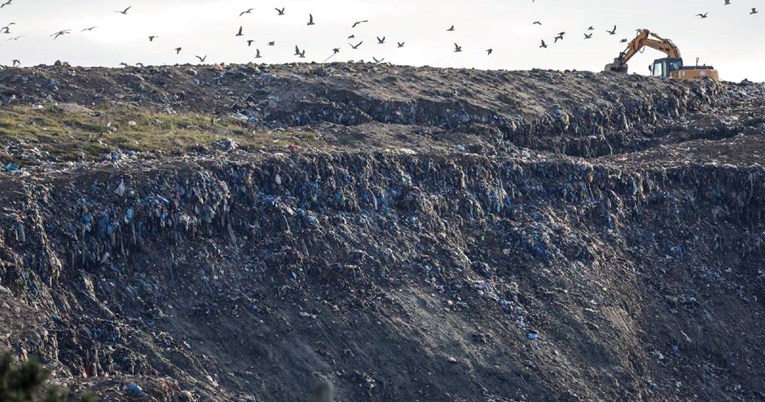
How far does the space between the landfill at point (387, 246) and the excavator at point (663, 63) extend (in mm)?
6269

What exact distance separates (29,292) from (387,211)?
825 cm

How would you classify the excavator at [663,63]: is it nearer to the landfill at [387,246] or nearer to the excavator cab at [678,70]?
the excavator cab at [678,70]

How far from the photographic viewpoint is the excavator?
139 feet

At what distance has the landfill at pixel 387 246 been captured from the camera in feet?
74.4

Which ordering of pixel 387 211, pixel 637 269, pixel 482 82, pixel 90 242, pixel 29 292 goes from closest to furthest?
1. pixel 29 292
2. pixel 90 242
3. pixel 387 211
4. pixel 637 269
5. pixel 482 82

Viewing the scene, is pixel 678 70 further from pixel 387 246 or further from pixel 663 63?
pixel 387 246

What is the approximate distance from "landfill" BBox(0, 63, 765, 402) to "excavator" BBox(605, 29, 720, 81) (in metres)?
6.27

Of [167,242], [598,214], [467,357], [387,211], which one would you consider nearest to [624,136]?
[598,214]

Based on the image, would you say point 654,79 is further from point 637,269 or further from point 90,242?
point 90,242

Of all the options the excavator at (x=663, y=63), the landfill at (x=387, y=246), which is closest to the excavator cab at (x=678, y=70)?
the excavator at (x=663, y=63)

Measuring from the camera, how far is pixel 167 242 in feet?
79.5

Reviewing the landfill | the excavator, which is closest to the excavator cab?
the excavator

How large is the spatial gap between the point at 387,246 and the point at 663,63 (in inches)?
795

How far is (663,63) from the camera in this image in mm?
44406
